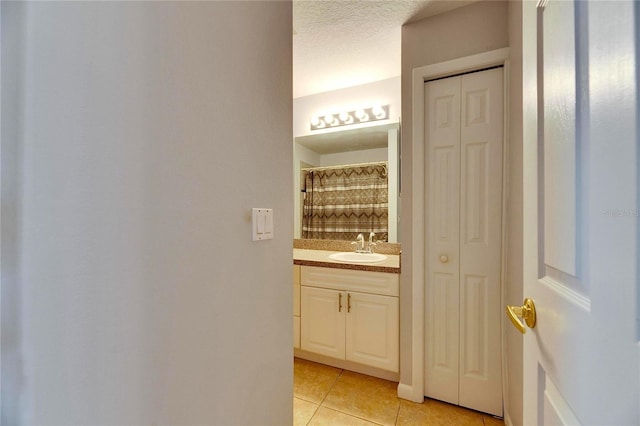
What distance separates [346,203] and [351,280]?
36.6 inches

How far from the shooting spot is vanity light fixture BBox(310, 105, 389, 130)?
2.39 m

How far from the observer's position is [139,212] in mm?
522

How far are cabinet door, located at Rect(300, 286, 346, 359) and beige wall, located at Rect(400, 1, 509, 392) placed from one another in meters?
0.46

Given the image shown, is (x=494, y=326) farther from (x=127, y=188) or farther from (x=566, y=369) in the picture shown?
(x=127, y=188)

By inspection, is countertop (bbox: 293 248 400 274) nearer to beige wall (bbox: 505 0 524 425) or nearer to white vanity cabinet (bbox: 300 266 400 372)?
white vanity cabinet (bbox: 300 266 400 372)

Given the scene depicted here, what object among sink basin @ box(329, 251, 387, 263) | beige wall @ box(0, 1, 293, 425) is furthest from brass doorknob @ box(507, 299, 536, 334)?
sink basin @ box(329, 251, 387, 263)

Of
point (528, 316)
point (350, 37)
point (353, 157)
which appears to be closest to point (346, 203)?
point (353, 157)

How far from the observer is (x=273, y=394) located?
0.89m

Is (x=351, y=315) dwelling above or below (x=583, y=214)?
below

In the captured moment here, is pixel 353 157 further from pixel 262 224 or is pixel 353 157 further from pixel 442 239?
pixel 262 224

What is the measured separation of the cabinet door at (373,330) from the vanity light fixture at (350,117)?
5.26 feet

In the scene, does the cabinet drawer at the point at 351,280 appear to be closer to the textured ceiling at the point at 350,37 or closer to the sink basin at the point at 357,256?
the sink basin at the point at 357,256

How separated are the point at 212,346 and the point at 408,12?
6.66 ft

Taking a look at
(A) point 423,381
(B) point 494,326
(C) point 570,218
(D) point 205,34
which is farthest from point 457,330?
(D) point 205,34
